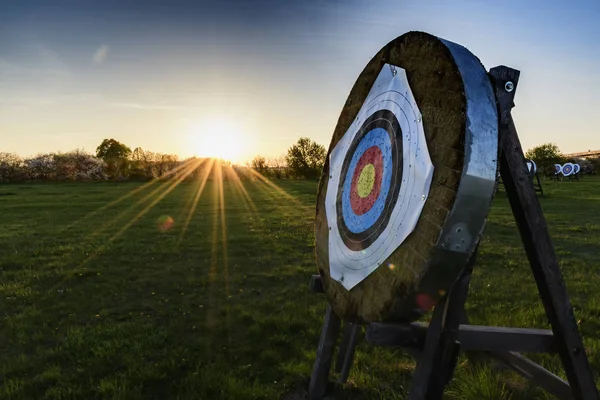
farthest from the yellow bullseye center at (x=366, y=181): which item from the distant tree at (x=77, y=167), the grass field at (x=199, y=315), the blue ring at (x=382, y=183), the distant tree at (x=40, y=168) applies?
the distant tree at (x=40, y=168)

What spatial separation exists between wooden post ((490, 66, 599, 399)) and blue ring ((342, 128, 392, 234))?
661 mm

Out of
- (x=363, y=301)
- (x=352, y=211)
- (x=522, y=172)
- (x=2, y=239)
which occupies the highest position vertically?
(x=522, y=172)

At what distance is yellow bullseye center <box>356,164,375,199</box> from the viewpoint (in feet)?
8.75

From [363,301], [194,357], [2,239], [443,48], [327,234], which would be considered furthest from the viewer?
[2,239]

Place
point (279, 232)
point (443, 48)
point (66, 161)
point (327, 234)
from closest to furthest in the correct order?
point (443, 48)
point (327, 234)
point (279, 232)
point (66, 161)

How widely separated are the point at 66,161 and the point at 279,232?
204 feet

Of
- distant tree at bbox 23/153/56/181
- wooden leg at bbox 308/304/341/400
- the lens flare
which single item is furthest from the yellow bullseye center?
distant tree at bbox 23/153/56/181

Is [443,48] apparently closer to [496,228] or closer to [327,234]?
[327,234]

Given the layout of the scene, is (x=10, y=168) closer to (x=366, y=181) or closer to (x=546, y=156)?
(x=366, y=181)

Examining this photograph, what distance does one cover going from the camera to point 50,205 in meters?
21.4

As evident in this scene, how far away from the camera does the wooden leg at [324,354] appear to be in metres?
3.07

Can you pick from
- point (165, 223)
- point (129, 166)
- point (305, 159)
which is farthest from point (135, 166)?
point (165, 223)

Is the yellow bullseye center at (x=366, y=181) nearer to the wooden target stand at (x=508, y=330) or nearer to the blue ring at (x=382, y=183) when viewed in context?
the blue ring at (x=382, y=183)

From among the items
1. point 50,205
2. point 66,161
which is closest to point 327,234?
point 50,205
